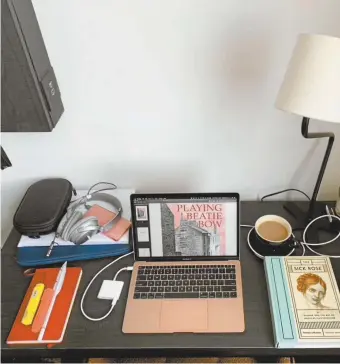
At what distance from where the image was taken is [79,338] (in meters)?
0.95

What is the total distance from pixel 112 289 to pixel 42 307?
6.8 inches

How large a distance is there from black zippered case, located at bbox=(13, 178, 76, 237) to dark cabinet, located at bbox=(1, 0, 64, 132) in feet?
0.81

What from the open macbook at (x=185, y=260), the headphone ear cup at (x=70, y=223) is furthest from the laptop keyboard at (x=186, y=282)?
the headphone ear cup at (x=70, y=223)

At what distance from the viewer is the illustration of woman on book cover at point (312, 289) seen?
3.18 feet

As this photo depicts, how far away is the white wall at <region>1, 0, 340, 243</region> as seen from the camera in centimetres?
104

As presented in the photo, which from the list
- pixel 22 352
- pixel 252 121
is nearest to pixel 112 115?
pixel 252 121

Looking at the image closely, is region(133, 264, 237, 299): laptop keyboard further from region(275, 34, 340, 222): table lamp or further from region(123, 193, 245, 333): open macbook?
region(275, 34, 340, 222): table lamp

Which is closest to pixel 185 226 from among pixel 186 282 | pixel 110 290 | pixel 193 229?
pixel 193 229

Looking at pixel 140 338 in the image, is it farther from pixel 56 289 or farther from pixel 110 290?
pixel 56 289

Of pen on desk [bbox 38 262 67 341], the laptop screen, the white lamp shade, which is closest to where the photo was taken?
the white lamp shade

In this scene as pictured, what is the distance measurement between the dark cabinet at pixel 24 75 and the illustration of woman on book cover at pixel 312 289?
738mm

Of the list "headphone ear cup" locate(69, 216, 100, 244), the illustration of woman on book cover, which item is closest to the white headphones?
"headphone ear cup" locate(69, 216, 100, 244)

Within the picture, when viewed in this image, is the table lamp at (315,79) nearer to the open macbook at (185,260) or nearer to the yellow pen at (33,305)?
the open macbook at (185,260)

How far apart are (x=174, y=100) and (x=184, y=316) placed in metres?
0.58
